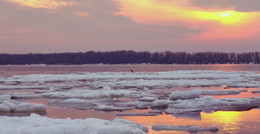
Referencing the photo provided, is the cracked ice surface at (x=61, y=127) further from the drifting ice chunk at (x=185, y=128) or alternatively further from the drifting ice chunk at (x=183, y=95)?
the drifting ice chunk at (x=183, y=95)

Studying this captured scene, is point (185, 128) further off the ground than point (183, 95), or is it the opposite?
point (183, 95)

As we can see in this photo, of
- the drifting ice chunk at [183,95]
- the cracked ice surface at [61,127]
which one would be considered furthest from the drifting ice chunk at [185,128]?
the drifting ice chunk at [183,95]

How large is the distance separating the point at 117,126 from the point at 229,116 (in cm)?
486

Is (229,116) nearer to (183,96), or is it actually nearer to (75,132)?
(183,96)

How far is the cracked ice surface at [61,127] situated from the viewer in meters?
6.95

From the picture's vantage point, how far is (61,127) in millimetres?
7207

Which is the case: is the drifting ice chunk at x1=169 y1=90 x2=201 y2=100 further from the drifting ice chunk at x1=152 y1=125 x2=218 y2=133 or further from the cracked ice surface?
the cracked ice surface

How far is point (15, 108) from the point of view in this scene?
11938 millimetres

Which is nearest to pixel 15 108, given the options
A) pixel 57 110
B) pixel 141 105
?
pixel 57 110

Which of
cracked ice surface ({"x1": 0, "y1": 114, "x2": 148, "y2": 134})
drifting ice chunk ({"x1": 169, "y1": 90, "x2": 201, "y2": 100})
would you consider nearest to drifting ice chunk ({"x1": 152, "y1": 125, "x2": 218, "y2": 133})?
cracked ice surface ({"x1": 0, "y1": 114, "x2": 148, "y2": 134})

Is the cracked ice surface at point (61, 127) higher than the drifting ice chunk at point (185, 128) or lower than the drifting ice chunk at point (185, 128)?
higher

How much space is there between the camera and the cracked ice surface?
695 centimetres

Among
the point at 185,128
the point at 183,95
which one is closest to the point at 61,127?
the point at 185,128

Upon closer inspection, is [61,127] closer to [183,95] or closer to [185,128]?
[185,128]
